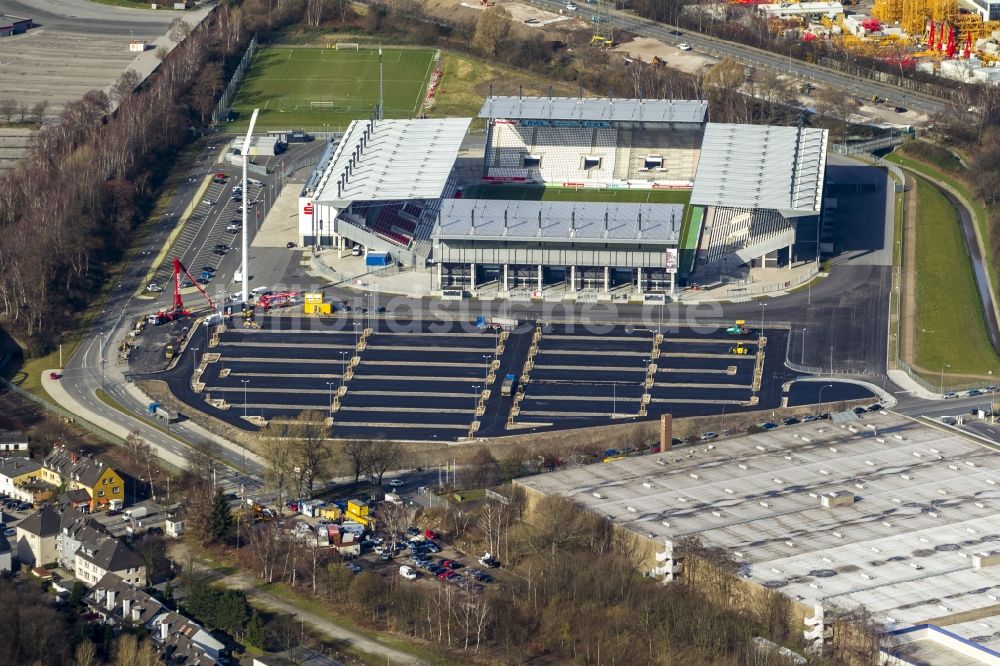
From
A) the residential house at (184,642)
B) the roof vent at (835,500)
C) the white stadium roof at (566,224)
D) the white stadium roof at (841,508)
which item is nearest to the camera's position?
the residential house at (184,642)

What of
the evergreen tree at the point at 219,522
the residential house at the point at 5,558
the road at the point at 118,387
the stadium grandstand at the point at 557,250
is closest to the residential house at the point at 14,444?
the road at the point at 118,387

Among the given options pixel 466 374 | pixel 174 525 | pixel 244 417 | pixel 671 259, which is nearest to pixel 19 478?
pixel 174 525

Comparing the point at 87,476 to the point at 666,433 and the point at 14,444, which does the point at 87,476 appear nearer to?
the point at 14,444

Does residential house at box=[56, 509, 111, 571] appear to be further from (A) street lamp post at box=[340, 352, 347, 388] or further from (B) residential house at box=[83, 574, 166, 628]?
(A) street lamp post at box=[340, 352, 347, 388]

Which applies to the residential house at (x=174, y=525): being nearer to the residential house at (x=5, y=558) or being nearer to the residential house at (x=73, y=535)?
the residential house at (x=73, y=535)

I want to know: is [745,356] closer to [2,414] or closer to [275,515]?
[275,515]

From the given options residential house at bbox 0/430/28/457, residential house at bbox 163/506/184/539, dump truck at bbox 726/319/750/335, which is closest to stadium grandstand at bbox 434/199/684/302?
dump truck at bbox 726/319/750/335
